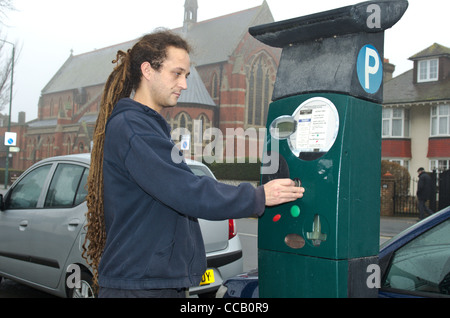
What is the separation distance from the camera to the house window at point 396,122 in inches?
972

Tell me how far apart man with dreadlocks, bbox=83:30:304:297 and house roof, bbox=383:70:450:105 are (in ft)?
78.0

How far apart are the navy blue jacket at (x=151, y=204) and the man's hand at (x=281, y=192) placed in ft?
0.12

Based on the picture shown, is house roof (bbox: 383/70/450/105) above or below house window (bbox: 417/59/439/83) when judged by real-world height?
below

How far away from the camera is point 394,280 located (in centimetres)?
237

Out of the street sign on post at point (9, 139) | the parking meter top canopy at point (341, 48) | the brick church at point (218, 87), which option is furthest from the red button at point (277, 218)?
the brick church at point (218, 87)

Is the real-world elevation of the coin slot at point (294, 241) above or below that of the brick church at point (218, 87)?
below

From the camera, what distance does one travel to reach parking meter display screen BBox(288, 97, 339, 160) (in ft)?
6.40

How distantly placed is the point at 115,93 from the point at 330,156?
40.9 inches

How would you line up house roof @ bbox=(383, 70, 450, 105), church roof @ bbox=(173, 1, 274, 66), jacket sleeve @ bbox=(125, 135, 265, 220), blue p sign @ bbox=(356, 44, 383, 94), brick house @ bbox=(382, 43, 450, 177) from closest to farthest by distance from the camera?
jacket sleeve @ bbox=(125, 135, 265, 220) → blue p sign @ bbox=(356, 44, 383, 94) → house roof @ bbox=(383, 70, 450, 105) → brick house @ bbox=(382, 43, 450, 177) → church roof @ bbox=(173, 1, 274, 66)

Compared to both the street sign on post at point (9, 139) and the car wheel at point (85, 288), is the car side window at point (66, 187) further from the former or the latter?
the street sign on post at point (9, 139)

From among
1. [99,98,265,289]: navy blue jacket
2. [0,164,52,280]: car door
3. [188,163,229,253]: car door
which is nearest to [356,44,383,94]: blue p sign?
[99,98,265,289]: navy blue jacket

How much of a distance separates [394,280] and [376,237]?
46cm

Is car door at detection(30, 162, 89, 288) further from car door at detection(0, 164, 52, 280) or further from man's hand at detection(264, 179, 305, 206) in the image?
man's hand at detection(264, 179, 305, 206)
